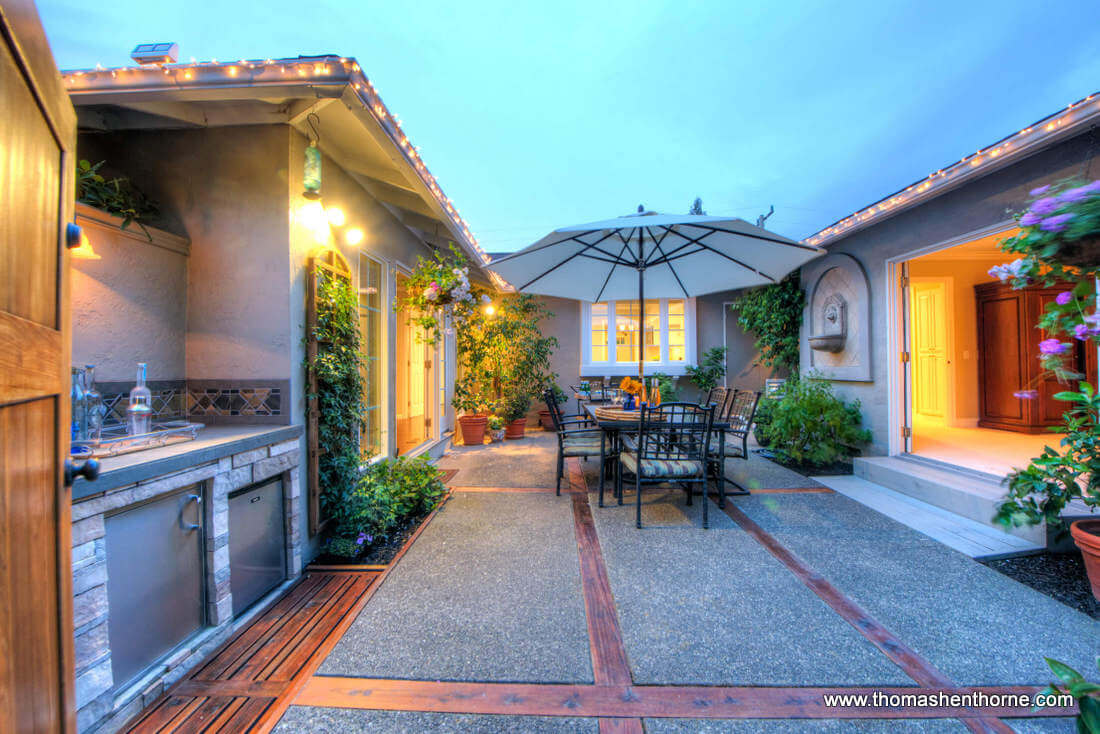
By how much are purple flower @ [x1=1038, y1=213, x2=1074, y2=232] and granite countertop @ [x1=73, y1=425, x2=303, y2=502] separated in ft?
8.40

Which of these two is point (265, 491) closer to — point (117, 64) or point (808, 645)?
point (117, 64)

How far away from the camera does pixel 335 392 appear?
8.64 feet

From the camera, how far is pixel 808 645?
1.75 metres

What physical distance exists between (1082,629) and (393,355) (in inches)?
182

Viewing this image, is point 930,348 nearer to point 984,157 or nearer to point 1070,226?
point 984,157

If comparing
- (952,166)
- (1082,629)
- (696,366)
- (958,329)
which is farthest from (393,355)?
(958,329)

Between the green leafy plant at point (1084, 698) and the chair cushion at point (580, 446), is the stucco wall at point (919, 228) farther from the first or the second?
the green leafy plant at point (1084, 698)

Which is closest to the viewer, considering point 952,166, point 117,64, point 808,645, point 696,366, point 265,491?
point 808,645

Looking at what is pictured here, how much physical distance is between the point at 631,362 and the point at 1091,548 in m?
5.74

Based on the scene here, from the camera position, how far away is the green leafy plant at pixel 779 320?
5547mm

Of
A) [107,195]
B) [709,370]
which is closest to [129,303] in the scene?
[107,195]

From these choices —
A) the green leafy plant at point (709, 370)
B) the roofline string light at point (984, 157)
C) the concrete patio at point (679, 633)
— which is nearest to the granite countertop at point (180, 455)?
the concrete patio at point (679, 633)

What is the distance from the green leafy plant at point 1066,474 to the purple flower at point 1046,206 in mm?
1926

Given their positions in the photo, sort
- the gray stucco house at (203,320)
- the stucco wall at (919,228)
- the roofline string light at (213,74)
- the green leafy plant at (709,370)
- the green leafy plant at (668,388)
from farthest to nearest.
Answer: the green leafy plant at (709,370), the green leafy plant at (668,388), the stucco wall at (919,228), the roofline string light at (213,74), the gray stucco house at (203,320)
